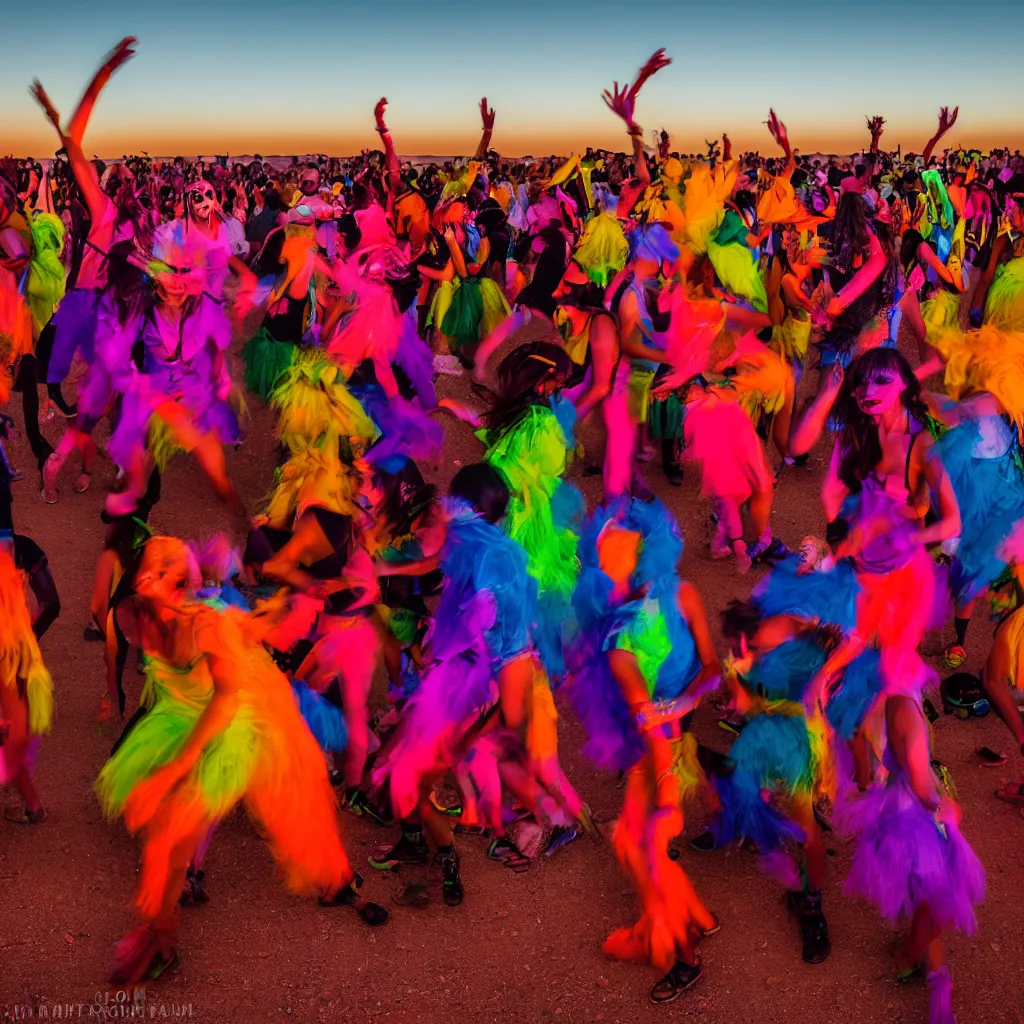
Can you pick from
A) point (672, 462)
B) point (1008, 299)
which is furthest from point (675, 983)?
point (672, 462)

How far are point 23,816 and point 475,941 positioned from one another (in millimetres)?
1894

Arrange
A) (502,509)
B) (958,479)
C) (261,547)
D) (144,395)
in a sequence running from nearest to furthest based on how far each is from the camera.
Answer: (502,509) < (261,547) < (958,479) < (144,395)

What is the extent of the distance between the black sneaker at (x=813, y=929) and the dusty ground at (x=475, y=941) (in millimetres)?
43

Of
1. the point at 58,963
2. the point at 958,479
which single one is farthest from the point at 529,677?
the point at 958,479

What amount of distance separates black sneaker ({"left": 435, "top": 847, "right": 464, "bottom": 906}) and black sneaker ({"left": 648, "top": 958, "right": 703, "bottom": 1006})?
779mm

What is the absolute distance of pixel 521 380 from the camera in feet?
15.9

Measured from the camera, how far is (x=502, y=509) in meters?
3.76

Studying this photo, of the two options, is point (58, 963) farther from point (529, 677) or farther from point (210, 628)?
point (529, 677)

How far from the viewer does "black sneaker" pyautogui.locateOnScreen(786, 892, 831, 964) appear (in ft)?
11.8

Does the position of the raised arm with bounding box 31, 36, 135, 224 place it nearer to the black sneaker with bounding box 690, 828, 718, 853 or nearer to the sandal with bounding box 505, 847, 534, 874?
the sandal with bounding box 505, 847, 534, 874

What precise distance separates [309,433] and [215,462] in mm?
1244

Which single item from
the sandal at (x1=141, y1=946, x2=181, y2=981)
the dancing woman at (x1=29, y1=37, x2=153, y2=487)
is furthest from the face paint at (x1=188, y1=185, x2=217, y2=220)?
the sandal at (x1=141, y1=946, x2=181, y2=981)

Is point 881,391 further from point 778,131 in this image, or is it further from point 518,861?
Answer: point 778,131

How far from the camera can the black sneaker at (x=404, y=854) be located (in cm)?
400
